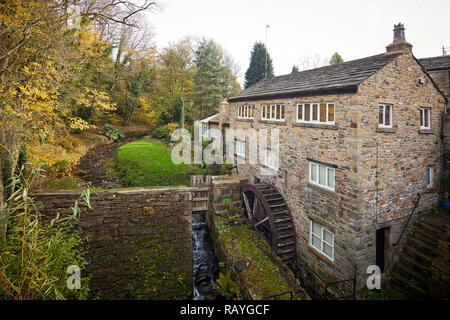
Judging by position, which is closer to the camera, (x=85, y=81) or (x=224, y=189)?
(x=224, y=189)

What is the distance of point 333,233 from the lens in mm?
8586

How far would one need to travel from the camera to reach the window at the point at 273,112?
11.2 m

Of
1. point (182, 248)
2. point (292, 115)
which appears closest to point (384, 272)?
point (292, 115)

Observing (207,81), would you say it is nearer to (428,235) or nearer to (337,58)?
(337,58)

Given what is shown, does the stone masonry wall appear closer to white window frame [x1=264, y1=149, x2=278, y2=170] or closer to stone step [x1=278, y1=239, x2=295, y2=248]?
stone step [x1=278, y1=239, x2=295, y2=248]

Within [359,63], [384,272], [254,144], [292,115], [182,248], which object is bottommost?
[384,272]

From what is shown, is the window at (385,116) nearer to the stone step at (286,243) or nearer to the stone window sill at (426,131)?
the stone window sill at (426,131)

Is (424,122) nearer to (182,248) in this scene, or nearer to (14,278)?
(182,248)

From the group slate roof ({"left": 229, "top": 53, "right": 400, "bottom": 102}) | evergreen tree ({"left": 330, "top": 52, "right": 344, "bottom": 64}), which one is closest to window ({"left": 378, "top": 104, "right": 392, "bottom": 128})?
slate roof ({"left": 229, "top": 53, "right": 400, "bottom": 102})

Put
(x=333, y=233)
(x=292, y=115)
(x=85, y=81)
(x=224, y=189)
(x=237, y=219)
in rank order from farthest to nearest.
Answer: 1. (x=85, y=81)
2. (x=224, y=189)
3. (x=237, y=219)
4. (x=292, y=115)
5. (x=333, y=233)

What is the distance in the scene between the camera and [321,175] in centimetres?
910

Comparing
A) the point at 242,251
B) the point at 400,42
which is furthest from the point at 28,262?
the point at 400,42
